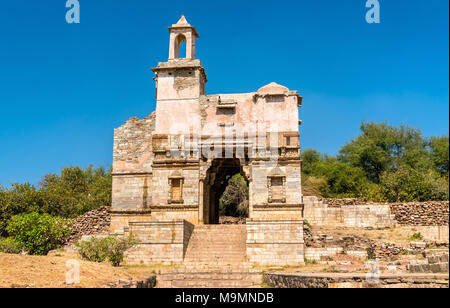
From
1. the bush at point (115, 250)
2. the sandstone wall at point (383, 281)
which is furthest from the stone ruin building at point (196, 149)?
the sandstone wall at point (383, 281)

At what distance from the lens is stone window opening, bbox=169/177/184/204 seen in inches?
1097

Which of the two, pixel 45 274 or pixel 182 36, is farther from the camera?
pixel 182 36

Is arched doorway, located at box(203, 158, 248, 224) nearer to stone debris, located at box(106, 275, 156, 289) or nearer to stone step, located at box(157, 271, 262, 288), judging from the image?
stone step, located at box(157, 271, 262, 288)

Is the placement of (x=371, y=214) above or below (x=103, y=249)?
above

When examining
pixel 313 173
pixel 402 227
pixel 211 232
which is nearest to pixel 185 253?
pixel 211 232

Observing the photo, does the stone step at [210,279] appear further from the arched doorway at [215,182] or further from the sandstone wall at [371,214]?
the sandstone wall at [371,214]

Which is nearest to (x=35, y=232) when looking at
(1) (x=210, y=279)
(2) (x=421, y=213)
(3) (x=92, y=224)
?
(1) (x=210, y=279)

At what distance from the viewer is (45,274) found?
14539 millimetres

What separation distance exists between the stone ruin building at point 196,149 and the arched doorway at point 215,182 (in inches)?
3.5

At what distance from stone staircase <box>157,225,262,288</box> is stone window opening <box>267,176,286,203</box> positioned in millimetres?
2809

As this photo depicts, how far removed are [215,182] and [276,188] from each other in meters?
6.04

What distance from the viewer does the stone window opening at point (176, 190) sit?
91.5 feet

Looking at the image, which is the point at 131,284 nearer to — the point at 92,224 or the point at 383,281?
the point at 383,281

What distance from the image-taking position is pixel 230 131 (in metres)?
28.7
